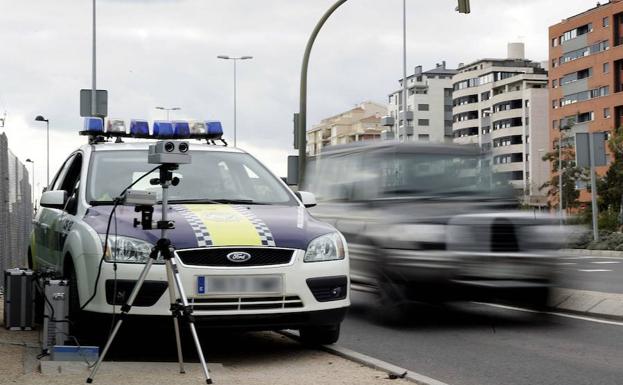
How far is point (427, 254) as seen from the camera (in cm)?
1028

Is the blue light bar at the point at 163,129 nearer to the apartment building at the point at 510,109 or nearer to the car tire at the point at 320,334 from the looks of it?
the car tire at the point at 320,334

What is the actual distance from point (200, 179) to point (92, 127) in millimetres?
1545

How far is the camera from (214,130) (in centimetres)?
1042

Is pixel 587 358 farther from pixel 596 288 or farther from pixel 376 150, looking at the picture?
pixel 596 288

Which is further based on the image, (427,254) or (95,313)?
(427,254)

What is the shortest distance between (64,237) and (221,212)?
149 cm

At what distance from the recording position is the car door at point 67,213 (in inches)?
353

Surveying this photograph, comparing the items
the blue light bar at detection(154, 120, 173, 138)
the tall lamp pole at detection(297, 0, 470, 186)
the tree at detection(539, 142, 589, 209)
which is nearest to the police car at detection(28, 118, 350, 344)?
the blue light bar at detection(154, 120, 173, 138)

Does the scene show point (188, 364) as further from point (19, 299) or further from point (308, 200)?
point (19, 299)

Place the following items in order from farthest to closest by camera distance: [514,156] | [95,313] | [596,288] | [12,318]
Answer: [514,156], [596,288], [12,318], [95,313]

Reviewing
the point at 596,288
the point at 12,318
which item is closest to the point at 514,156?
the point at 596,288

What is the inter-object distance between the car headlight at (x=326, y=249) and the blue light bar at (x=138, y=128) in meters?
2.88

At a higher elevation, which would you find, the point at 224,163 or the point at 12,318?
the point at 224,163

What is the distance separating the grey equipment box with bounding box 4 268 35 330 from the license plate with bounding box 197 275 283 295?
2.83m
